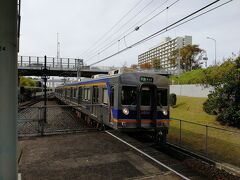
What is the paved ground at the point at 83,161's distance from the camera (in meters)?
6.49

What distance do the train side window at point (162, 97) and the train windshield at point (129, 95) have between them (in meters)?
1.19

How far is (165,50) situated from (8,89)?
151 meters

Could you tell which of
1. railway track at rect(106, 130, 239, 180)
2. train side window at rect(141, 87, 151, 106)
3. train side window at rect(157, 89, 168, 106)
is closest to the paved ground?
railway track at rect(106, 130, 239, 180)

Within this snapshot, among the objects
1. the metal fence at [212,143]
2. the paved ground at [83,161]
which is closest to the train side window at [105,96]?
the paved ground at [83,161]

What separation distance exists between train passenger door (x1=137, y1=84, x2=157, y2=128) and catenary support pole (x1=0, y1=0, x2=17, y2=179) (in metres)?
8.16

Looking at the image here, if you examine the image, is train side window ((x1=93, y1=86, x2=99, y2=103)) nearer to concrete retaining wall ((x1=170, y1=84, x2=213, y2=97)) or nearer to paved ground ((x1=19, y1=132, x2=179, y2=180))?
paved ground ((x1=19, y1=132, x2=179, y2=180))

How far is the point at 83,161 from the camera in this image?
7.55 meters

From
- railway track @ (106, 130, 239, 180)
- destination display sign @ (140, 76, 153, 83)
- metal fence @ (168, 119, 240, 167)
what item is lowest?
metal fence @ (168, 119, 240, 167)

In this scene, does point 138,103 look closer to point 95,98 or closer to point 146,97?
point 146,97

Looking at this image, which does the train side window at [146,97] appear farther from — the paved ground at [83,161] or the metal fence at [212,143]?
the paved ground at [83,161]

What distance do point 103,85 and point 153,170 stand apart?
19.9 ft

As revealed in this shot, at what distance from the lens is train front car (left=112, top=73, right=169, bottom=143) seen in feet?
32.8

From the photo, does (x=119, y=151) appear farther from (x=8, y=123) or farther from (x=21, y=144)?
(x=8, y=123)

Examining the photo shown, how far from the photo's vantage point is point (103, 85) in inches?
475
